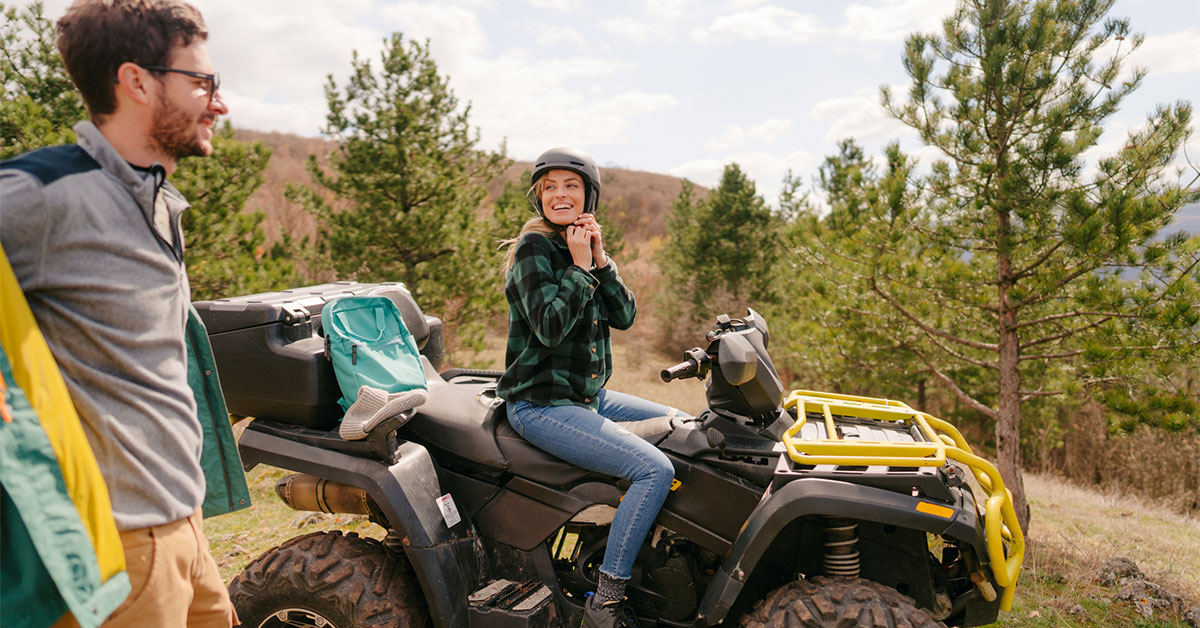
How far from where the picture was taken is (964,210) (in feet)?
21.9

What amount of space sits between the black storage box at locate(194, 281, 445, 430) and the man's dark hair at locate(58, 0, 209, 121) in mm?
1471

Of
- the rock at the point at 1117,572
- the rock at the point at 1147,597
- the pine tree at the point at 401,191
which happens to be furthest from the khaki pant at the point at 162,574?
the pine tree at the point at 401,191

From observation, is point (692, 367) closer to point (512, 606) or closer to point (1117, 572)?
point (512, 606)

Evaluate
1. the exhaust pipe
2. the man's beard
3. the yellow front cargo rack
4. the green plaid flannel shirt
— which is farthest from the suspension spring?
the man's beard

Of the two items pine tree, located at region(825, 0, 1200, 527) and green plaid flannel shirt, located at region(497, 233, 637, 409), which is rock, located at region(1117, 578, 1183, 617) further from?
green plaid flannel shirt, located at region(497, 233, 637, 409)

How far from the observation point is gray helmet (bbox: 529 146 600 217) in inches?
129

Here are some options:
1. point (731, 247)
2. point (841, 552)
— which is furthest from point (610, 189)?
point (841, 552)

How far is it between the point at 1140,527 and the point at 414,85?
35.0ft

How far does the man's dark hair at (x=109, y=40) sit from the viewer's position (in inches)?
67.0

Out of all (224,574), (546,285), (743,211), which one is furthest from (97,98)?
(743,211)

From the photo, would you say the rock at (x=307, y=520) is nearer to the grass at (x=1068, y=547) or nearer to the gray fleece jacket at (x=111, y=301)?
the grass at (x=1068, y=547)

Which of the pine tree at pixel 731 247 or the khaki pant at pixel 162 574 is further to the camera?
the pine tree at pixel 731 247

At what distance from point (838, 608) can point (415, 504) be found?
1.67 m

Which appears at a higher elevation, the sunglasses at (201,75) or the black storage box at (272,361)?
the sunglasses at (201,75)
